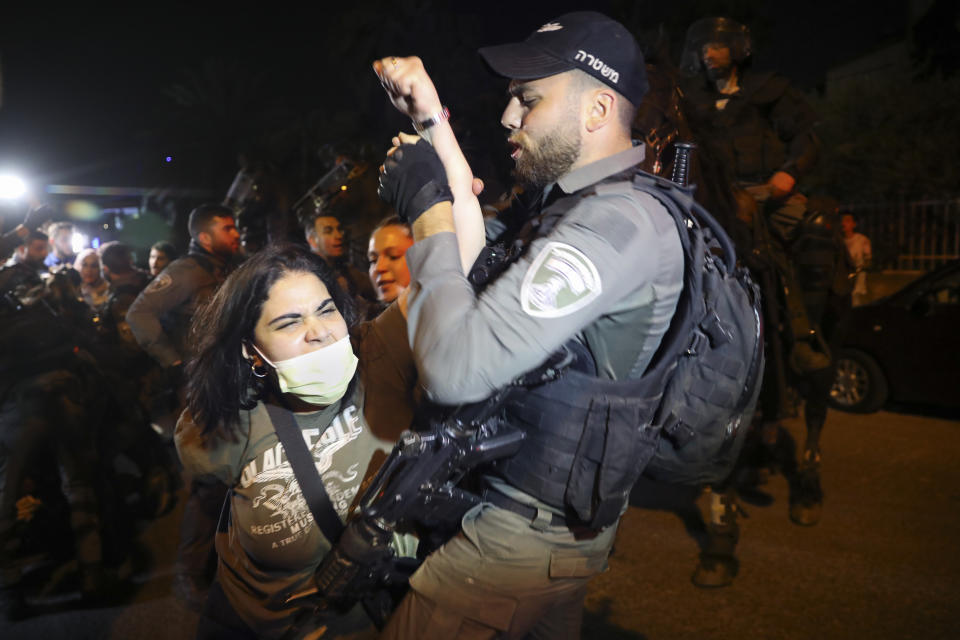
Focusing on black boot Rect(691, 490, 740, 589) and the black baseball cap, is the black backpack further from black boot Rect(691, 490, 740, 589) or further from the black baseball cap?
black boot Rect(691, 490, 740, 589)

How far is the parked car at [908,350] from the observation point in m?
6.89

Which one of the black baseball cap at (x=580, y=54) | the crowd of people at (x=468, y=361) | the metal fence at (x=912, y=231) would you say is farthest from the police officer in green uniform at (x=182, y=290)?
the metal fence at (x=912, y=231)

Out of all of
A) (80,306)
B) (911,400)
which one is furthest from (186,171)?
(911,400)

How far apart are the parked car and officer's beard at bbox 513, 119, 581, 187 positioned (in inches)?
237

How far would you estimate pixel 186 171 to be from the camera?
27.3 meters

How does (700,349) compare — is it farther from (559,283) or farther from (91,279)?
(91,279)

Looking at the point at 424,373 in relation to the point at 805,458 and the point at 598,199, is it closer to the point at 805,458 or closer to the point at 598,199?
the point at 598,199

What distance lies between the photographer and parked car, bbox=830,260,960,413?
271 inches

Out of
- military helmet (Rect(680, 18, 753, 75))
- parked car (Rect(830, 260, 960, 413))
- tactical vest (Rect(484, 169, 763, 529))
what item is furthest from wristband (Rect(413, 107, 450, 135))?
parked car (Rect(830, 260, 960, 413))

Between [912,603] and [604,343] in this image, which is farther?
[912,603]

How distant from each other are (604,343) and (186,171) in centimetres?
2897

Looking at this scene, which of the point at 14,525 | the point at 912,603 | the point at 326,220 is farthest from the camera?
the point at 326,220

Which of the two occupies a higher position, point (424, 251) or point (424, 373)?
point (424, 251)

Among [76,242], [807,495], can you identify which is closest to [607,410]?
[807,495]
